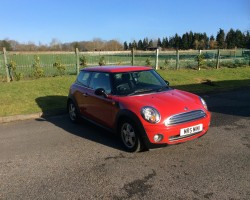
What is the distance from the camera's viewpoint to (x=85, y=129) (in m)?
6.41

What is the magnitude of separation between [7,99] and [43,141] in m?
4.46

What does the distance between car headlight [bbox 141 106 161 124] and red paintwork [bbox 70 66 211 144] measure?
5cm

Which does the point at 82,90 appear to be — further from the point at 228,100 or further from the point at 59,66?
the point at 59,66

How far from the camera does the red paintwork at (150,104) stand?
173 inches

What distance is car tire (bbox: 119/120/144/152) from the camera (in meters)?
4.61

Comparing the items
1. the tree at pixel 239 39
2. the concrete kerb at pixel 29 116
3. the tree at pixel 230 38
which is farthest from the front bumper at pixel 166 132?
the tree at pixel 230 38

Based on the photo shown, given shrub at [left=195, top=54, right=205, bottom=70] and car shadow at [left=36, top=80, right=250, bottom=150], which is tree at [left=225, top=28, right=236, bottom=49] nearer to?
shrub at [left=195, top=54, right=205, bottom=70]

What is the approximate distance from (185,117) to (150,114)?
0.61m

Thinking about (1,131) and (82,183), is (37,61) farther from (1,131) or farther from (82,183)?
(82,183)

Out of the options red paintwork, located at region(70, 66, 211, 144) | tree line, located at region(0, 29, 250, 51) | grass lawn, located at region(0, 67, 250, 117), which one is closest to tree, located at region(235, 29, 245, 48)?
tree line, located at region(0, 29, 250, 51)

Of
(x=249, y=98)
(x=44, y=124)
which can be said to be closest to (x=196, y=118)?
(x=44, y=124)

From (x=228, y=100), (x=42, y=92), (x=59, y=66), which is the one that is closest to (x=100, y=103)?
(x=42, y=92)

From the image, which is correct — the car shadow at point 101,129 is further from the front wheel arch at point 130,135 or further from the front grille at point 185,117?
the front grille at point 185,117

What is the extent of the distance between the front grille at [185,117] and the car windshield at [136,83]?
0.99 m
